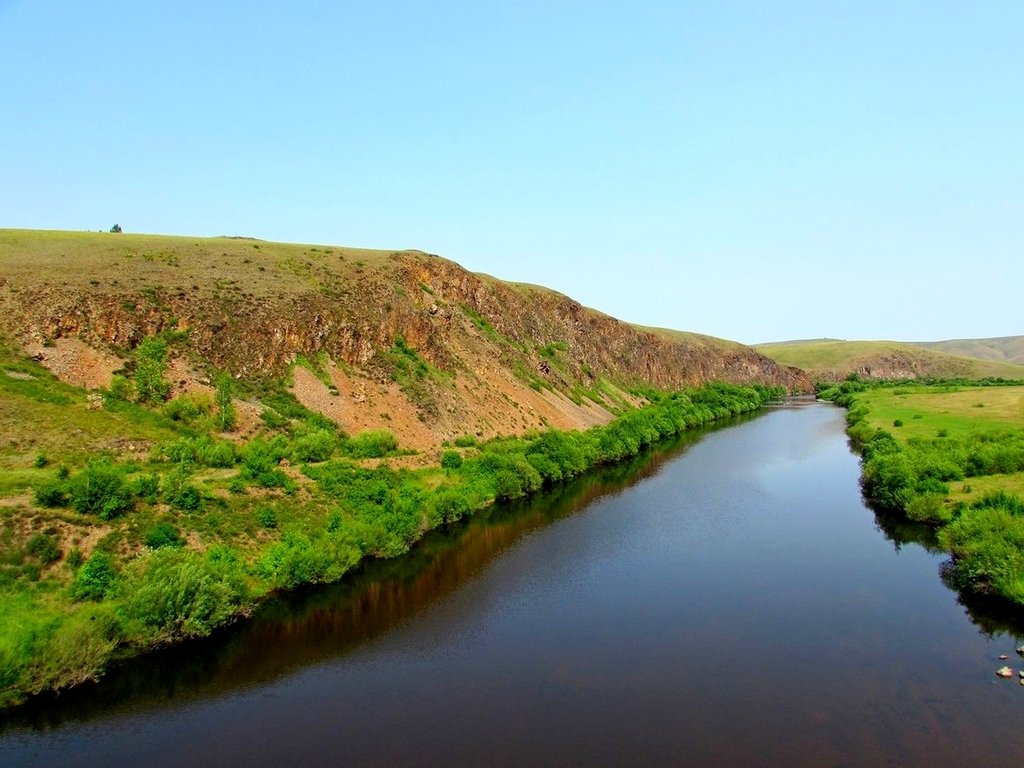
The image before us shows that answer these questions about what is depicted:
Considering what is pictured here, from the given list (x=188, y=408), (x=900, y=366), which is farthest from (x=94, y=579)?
(x=900, y=366)

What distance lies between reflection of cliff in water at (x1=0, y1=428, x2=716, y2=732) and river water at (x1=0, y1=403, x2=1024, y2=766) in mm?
94

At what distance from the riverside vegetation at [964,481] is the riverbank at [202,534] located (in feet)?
76.4

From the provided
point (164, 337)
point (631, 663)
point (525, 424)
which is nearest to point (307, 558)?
point (631, 663)

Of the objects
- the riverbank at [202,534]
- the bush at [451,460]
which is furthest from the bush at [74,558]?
the bush at [451,460]

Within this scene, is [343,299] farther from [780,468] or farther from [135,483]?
[780,468]

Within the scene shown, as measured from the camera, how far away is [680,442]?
75.9 m

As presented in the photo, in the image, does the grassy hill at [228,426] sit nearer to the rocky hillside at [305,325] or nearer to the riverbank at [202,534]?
the riverbank at [202,534]

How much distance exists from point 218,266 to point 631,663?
47.6m

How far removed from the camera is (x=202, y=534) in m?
27.0

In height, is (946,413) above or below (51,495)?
A: above

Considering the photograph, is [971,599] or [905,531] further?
[905,531]

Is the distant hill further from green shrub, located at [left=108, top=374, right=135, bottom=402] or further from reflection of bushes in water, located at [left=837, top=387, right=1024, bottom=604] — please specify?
green shrub, located at [left=108, top=374, right=135, bottom=402]

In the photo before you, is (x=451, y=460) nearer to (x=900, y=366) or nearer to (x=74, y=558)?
(x=74, y=558)

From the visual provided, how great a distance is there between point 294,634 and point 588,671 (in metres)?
10.7
